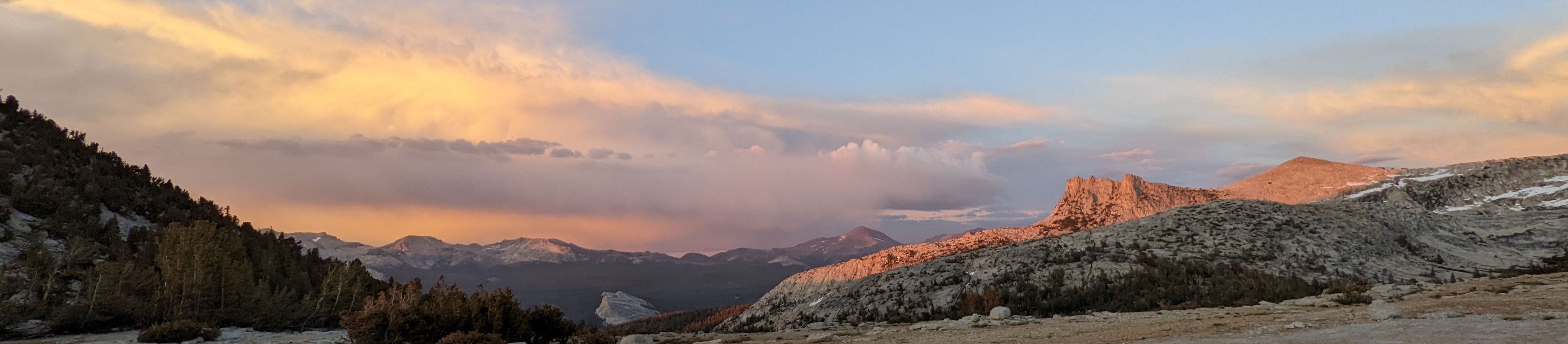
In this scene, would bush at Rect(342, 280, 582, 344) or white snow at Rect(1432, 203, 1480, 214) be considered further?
white snow at Rect(1432, 203, 1480, 214)

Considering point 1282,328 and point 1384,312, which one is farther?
point 1384,312

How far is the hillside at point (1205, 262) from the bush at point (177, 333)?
21465mm

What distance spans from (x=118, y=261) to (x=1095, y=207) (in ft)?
450

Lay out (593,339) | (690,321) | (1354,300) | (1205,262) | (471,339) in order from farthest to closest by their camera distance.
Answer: (690,321), (1205,262), (1354,300), (593,339), (471,339)

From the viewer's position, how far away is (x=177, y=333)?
16609 mm

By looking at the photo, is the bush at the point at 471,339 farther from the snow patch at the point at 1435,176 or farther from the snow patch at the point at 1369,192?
the snow patch at the point at 1435,176

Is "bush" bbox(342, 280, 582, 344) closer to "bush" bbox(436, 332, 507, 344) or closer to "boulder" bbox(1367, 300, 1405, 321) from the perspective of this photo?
"bush" bbox(436, 332, 507, 344)

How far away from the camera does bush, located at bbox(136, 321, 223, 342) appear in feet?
52.9

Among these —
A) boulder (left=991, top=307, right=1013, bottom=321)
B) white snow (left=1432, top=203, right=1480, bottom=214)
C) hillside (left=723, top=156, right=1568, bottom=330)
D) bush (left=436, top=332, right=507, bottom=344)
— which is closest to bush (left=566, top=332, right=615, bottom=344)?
bush (left=436, top=332, right=507, bottom=344)

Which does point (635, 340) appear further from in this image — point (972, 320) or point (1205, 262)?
point (1205, 262)

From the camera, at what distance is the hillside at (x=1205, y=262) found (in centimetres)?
3061

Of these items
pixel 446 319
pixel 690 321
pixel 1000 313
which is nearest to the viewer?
pixel 446 319

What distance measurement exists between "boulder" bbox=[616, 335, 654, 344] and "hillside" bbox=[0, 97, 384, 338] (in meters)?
13.1

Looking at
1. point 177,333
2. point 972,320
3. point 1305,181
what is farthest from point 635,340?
point 1305,181
